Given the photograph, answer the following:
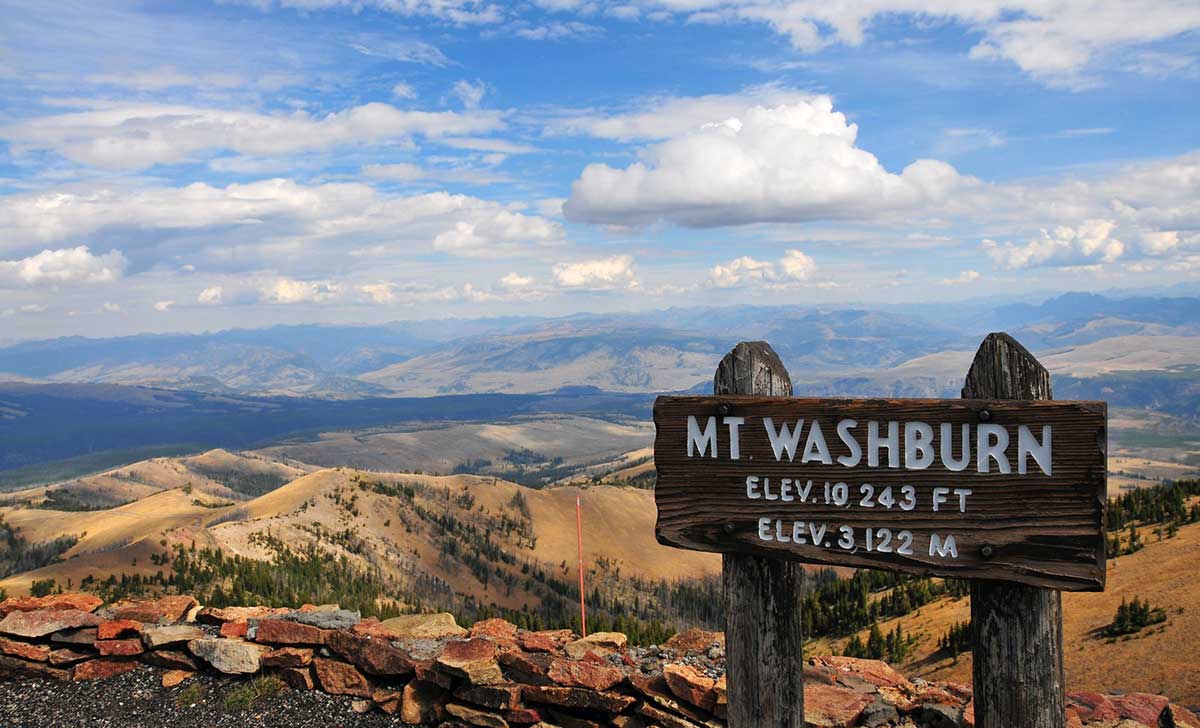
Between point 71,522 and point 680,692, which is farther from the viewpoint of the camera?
point 71,522

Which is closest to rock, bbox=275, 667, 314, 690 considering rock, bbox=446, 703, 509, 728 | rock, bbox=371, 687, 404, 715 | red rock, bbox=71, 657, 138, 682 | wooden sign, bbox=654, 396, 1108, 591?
rock, bbox=371, 687, 404, 715

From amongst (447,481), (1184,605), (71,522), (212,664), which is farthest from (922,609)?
(71,522)

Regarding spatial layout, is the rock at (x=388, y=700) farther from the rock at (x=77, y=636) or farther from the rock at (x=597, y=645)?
the rock at (x=77, y=636)

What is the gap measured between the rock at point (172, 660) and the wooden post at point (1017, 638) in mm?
9544

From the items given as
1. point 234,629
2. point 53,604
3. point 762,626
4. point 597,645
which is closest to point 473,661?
point 597,645

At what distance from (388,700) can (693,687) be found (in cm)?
363

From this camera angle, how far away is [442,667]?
930 cm

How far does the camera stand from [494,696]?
894cm

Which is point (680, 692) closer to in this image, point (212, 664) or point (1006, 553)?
point (1006, 553)

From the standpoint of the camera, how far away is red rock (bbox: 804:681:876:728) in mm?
8594

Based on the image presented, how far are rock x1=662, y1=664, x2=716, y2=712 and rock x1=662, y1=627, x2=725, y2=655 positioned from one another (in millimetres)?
2952

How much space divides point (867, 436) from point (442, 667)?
6178 mm

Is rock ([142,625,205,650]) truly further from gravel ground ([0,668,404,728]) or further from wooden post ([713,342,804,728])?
wooden post ([713,342,804,728])

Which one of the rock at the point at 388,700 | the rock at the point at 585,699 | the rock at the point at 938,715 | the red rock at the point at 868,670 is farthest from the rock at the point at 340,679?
the rock at the point at 938,715
